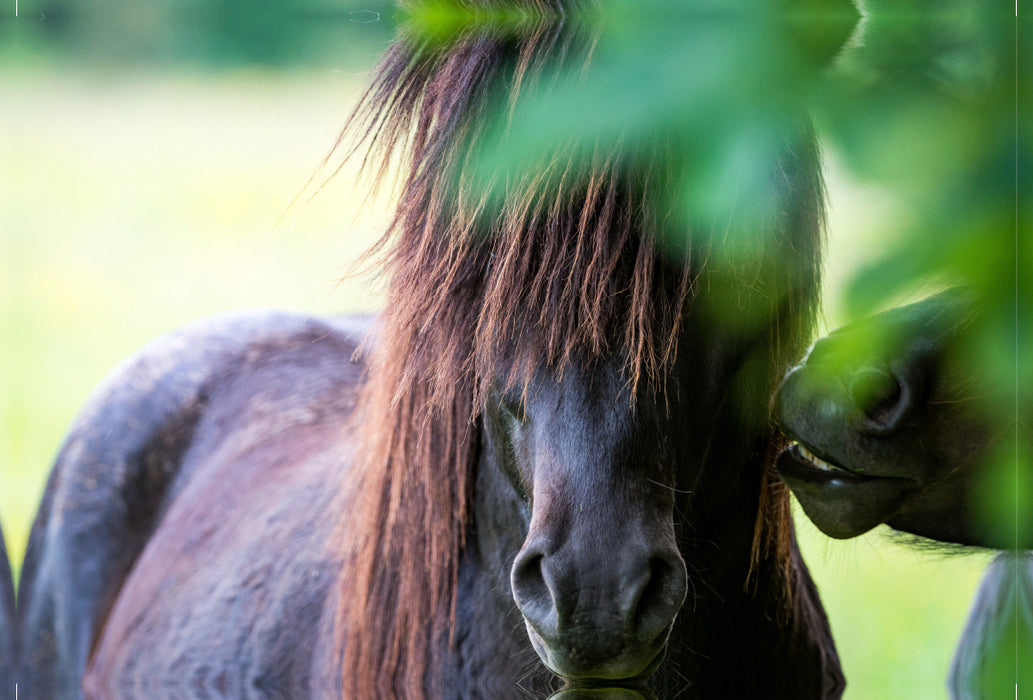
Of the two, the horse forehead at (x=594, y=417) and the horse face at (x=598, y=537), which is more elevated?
the horse forehead at (x=594, y=417)

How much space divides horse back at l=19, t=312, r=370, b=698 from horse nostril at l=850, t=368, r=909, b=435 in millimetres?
1166

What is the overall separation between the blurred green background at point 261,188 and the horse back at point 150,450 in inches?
6.6

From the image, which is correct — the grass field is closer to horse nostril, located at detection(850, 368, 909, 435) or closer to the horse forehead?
horse nostril, located at detection(850, 368, 909, 435)

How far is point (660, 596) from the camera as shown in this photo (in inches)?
35.8

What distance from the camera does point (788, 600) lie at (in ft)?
4.26

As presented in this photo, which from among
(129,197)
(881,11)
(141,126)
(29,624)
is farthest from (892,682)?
(129,197)

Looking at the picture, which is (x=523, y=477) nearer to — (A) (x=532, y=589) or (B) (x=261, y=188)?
(A) (x=532, y=589)

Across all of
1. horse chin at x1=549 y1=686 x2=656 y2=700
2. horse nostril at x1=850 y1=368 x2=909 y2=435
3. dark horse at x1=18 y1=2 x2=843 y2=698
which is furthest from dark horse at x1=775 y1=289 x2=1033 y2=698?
horse chin at x1=549 y1=686 x2=656 y2=700

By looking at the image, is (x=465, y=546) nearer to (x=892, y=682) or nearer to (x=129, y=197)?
(x=892, y=682)

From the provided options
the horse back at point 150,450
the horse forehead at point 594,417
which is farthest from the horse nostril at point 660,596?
the horse back at point 150,450

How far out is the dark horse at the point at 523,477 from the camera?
3.01 feet

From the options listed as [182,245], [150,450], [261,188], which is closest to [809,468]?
[150,450]

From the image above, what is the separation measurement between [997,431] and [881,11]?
17.4 inches

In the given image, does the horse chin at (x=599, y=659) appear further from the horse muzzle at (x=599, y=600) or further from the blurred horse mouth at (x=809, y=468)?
the blurred horse mouth at (x=809, y=468)
